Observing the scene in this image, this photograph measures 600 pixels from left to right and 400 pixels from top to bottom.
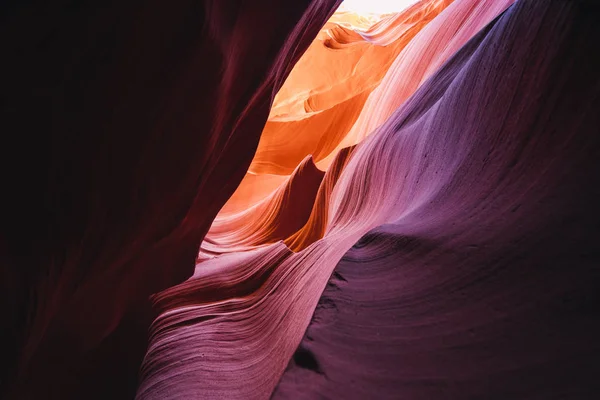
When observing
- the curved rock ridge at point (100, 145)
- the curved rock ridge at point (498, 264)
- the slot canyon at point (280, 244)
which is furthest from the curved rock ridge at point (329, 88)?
the curved rock ridge at point (498, 264)

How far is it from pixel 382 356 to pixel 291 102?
7966 mm

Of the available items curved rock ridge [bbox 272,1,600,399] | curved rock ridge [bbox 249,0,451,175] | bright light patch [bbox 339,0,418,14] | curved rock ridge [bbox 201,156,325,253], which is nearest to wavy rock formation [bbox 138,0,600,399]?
curved rock ridge [bbox 272,1,600,399]

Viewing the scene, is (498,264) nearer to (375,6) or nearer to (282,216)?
(282,216)

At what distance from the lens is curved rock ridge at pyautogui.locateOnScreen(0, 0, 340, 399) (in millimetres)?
1057

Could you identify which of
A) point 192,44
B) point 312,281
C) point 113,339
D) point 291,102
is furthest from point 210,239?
point 291,102

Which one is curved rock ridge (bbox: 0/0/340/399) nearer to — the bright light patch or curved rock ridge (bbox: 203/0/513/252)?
curved rock ridge (bbox: 203/0/513/252)

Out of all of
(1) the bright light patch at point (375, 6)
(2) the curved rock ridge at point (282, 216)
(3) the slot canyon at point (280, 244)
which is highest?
(1) the bright light patch at point (375, 6)

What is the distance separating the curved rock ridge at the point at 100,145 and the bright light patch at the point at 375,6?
12.2m

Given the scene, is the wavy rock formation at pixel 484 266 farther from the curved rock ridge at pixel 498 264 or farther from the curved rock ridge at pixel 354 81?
the curved rock ridge at pixel 354 81

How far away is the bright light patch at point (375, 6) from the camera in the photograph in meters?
13.2

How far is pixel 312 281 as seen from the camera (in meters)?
1.60

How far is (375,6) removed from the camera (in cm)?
1373

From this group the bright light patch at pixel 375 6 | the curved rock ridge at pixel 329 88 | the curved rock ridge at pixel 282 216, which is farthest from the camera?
the bright light patch at pixel 375 6

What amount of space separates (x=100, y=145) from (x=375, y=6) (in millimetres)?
14416
